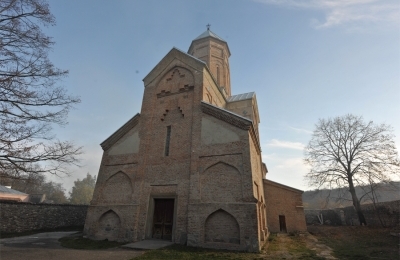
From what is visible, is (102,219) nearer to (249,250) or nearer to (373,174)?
(249,250)

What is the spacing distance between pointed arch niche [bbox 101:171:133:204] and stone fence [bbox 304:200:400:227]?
65.3ft

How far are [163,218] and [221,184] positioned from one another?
397cm

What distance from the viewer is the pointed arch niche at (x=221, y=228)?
30.6 ft

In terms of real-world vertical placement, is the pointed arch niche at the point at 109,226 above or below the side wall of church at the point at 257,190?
below

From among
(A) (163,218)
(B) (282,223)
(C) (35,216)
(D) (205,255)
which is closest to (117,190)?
(A) (163,218)

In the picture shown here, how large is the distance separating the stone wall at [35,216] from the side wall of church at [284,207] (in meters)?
17.3

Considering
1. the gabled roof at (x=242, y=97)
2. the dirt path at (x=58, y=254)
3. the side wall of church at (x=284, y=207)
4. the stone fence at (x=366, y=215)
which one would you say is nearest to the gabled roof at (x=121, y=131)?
the dirt path at (x=58, y=254)

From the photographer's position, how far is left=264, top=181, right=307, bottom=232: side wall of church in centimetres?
1577

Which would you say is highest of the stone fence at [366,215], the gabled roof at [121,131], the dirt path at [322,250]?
the gabled roof at [121,131]

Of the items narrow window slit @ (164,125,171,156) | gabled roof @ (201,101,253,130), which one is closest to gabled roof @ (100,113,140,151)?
narrow window slit @ (164,125,171,156)

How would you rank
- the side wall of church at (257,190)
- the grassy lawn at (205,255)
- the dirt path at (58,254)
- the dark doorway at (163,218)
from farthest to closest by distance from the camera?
the dark doorway at (163,218)
the side wall of church at (257,190)
the grassy lawn at (205,255)
the dirt path at (58,254)

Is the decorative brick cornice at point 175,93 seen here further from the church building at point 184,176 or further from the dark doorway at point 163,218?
the dark doorway at point 163,218

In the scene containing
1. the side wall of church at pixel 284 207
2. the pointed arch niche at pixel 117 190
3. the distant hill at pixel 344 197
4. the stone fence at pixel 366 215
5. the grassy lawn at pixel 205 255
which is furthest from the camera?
the distant hill at pixel 344 197

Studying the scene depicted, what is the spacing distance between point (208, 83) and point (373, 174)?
18079mm
